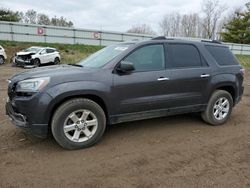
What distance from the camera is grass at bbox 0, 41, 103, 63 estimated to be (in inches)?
1096

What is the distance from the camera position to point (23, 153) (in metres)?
4.48

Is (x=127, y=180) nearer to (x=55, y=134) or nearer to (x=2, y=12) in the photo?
(x=55, y=134)

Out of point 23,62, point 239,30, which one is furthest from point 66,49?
point 239,30

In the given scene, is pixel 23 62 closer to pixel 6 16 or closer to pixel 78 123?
pixel 78 123

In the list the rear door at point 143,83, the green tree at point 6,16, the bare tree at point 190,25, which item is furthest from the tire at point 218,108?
the bare tree at point 190,25

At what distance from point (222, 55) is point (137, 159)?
323 centimetres

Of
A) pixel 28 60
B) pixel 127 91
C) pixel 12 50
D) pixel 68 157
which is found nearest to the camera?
pixel 68 157

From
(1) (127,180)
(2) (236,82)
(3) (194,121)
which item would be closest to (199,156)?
(1) (127,180)

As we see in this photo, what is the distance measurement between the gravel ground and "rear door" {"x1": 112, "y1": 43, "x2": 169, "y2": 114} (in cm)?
61

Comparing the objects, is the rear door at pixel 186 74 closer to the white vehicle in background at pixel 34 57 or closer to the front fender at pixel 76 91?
the front fender at pixel 76 91

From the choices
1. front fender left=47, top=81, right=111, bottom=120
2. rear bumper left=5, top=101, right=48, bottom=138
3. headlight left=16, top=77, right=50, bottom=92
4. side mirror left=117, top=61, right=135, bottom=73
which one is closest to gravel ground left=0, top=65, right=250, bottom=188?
rear bumper left=5, top=101, right=48, bottom=138

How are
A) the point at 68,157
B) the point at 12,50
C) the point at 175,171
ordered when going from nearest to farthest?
the point at 175,171 < the point at 68,157 < the point at 12,50

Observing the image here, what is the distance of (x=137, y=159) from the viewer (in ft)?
14.2

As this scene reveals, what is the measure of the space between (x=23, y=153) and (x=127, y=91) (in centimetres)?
187
